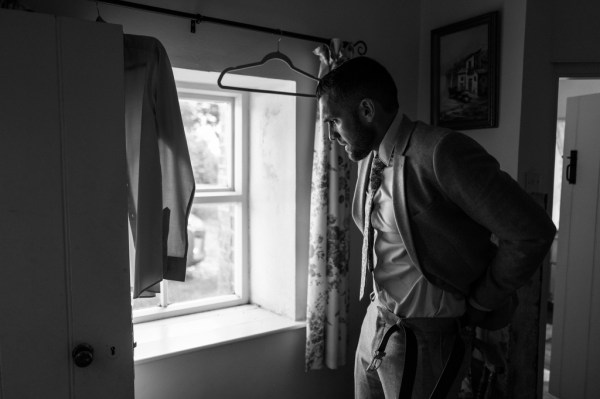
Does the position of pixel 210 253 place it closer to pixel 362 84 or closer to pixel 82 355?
pixel 82 355

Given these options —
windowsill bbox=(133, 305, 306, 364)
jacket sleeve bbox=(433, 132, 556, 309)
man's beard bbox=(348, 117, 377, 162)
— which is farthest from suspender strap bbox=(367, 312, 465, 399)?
windowsill bbox=(133, 305, 306, 364)

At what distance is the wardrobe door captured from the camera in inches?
43.7

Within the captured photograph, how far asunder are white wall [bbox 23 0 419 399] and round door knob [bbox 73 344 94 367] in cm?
52

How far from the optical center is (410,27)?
240 cm

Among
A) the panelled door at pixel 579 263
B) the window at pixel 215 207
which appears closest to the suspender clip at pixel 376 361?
the window at pixel 215 207

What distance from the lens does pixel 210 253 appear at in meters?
2.32

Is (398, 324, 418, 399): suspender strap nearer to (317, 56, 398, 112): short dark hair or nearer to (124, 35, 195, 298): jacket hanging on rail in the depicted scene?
(317, 56, 398, 112): short dark hair

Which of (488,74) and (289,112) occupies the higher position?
(488,74)

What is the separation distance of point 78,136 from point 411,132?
877 mm

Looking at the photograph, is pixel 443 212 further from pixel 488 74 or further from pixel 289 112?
pixel 488 74

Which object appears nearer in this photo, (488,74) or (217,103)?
(488,74)

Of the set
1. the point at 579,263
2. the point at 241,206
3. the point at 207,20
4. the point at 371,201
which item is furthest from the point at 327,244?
the point at 579,263

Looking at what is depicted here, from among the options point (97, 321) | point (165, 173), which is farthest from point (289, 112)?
point (97, 321)

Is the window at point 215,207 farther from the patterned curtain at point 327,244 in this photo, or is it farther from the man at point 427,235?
the man at point 427,235
